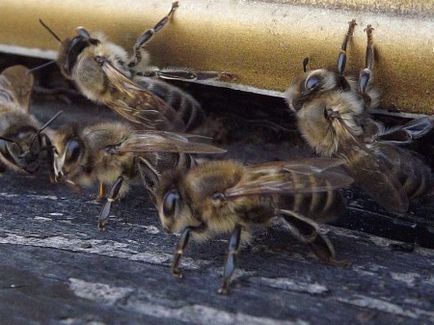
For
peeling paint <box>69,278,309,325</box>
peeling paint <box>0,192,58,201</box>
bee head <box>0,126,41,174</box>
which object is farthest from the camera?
bee head <box>0,126,41,174</box>

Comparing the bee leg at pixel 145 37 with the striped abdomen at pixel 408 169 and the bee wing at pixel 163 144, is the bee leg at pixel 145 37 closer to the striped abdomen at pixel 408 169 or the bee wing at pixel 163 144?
the bee wing at pixel 163 144

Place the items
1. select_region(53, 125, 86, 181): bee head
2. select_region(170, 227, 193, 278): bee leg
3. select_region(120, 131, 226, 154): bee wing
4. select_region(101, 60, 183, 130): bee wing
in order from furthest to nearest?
select_region(101, 60, 183, 130): bee wing < select_region(53, 125, 86, 181): bee head < select_region(120, 131, 226, 154): bee wing < select_region(170, 227, 193, 278): bee leg

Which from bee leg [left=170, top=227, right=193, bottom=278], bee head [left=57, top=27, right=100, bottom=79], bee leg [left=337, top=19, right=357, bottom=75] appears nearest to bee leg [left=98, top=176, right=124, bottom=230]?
bee leg [left=170, top=227, right=193, bottom=278]

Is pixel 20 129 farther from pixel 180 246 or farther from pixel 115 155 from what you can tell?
pixel 180 246

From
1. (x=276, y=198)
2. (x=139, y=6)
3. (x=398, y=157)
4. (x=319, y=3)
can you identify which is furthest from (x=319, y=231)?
(x=139, y=6)

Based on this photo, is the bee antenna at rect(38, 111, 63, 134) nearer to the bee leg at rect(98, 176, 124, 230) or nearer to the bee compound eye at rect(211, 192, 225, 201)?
the bee leg at rect(98, 176, 124, 230)

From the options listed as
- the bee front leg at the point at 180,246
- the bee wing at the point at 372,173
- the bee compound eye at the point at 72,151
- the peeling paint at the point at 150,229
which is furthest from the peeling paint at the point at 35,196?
the bee wing at the point at 372,173

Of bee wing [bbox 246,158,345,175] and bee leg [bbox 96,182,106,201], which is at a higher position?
bee wing [bbox 246,158,345,175]
